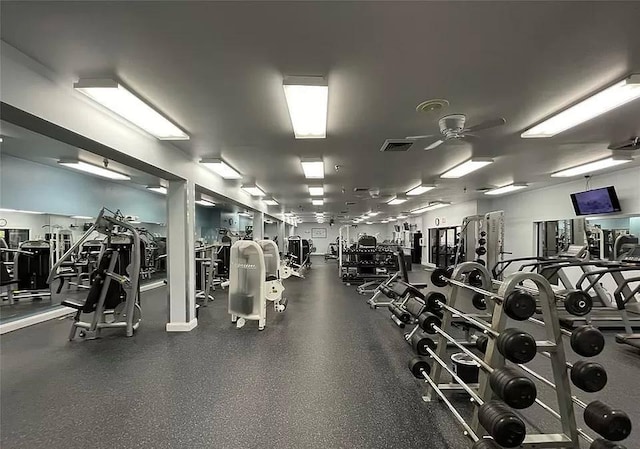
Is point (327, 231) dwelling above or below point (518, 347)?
above

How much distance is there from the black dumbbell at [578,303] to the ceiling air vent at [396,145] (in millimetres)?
2546

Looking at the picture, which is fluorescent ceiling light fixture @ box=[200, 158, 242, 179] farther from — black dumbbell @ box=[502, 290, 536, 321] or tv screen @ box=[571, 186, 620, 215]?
tv screen @ box=[571, 186, 620, 215]

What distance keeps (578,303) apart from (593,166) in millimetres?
4885

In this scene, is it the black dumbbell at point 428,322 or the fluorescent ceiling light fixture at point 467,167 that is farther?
the fluorescent ceiling light fixture at point 467,167

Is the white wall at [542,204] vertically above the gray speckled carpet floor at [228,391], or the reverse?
the white wall at [542,204]

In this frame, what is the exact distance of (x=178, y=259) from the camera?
4812 mm

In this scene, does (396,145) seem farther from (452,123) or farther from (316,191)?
(316,191)

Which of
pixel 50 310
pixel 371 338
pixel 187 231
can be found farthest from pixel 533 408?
pixel 50 310

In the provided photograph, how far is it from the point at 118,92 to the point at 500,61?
287cm

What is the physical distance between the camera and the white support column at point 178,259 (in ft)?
15.8

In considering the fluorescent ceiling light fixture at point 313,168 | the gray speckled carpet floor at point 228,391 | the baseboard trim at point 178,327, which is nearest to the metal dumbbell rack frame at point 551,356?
the gray speckled carpet floor at point 228,391

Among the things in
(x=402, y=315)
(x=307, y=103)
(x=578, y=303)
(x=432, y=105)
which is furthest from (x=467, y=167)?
(x=578, y=303)

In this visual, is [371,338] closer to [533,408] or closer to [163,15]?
[533,408]

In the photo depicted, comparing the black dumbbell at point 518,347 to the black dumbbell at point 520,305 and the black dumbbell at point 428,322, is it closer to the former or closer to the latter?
the black dumbbell at point 520,305
